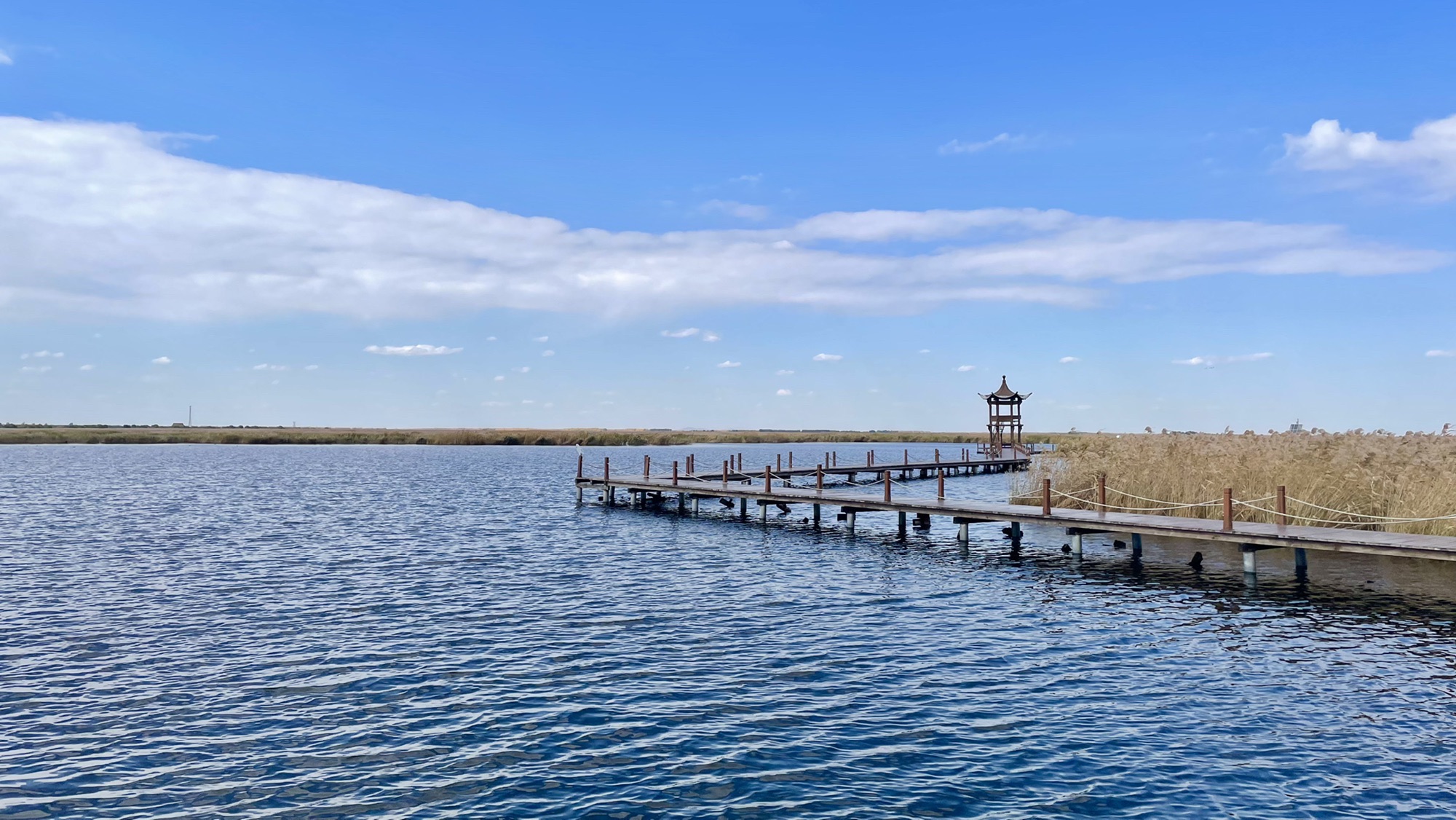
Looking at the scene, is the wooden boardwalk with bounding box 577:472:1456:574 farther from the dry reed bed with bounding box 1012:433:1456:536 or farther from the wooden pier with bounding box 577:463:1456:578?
the dry reed bed with bounding box 1012:433:1456:536

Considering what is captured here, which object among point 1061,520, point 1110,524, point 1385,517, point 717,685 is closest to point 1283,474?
point 1385,517

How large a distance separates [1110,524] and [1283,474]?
6.06 meters

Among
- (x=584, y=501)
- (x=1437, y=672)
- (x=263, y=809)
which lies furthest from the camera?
(x=584, y=501)

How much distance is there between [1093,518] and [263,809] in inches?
965

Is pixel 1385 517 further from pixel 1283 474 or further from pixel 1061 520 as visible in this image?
pixel 1061 520

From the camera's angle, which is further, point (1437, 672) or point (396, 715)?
point (1437, 672)

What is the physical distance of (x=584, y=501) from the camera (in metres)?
49.5

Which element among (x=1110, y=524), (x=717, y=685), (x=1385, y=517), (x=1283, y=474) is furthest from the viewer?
(x=1283, y=474)

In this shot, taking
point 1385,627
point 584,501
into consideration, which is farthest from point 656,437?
point 1385,627

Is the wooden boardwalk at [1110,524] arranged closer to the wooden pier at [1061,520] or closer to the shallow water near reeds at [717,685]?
the wooden pier at [1061,520]

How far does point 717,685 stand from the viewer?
14.1 meters

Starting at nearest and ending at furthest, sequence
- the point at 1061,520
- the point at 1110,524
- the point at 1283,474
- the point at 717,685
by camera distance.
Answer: the point at 717,685, the point at 1110,524, the point at 1283,474, the point at 1061,520

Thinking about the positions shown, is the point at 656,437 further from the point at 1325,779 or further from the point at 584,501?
the point at 1325,779

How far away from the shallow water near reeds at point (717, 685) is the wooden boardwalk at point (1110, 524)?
3.71 ft
